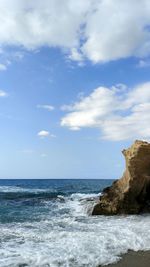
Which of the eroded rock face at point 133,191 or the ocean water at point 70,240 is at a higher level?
the eroded rock face at point 133,191

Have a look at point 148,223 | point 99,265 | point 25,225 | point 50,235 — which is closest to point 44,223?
point 25,225

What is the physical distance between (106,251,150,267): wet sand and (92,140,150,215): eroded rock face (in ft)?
25.2

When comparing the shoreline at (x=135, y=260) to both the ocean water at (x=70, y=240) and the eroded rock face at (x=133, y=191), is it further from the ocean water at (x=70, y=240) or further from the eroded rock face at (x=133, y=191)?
the eroded rock face at (x=133, y=191)

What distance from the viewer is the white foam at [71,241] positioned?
377 inches

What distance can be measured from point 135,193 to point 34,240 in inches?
322

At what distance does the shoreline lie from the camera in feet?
30.9

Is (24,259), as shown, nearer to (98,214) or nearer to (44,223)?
(44,223)

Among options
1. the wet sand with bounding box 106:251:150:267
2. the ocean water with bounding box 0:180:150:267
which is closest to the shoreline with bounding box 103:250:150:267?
the wet sand with bounding box 106:251:150:267

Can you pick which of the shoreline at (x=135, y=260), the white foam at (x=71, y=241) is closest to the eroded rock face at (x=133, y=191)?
the white foam at (x=71, y=241)

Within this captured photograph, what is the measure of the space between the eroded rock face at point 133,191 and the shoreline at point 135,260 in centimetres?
761

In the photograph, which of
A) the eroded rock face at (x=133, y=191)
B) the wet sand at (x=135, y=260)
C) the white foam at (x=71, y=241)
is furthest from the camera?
the eroded rock face at (x=133, y=191)

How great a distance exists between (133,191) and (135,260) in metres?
8.99

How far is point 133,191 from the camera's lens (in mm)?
18719

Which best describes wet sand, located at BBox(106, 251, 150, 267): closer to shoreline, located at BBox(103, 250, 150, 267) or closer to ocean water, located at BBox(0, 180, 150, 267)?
shoreline, located at BBox(103, 250, 150, 267)
